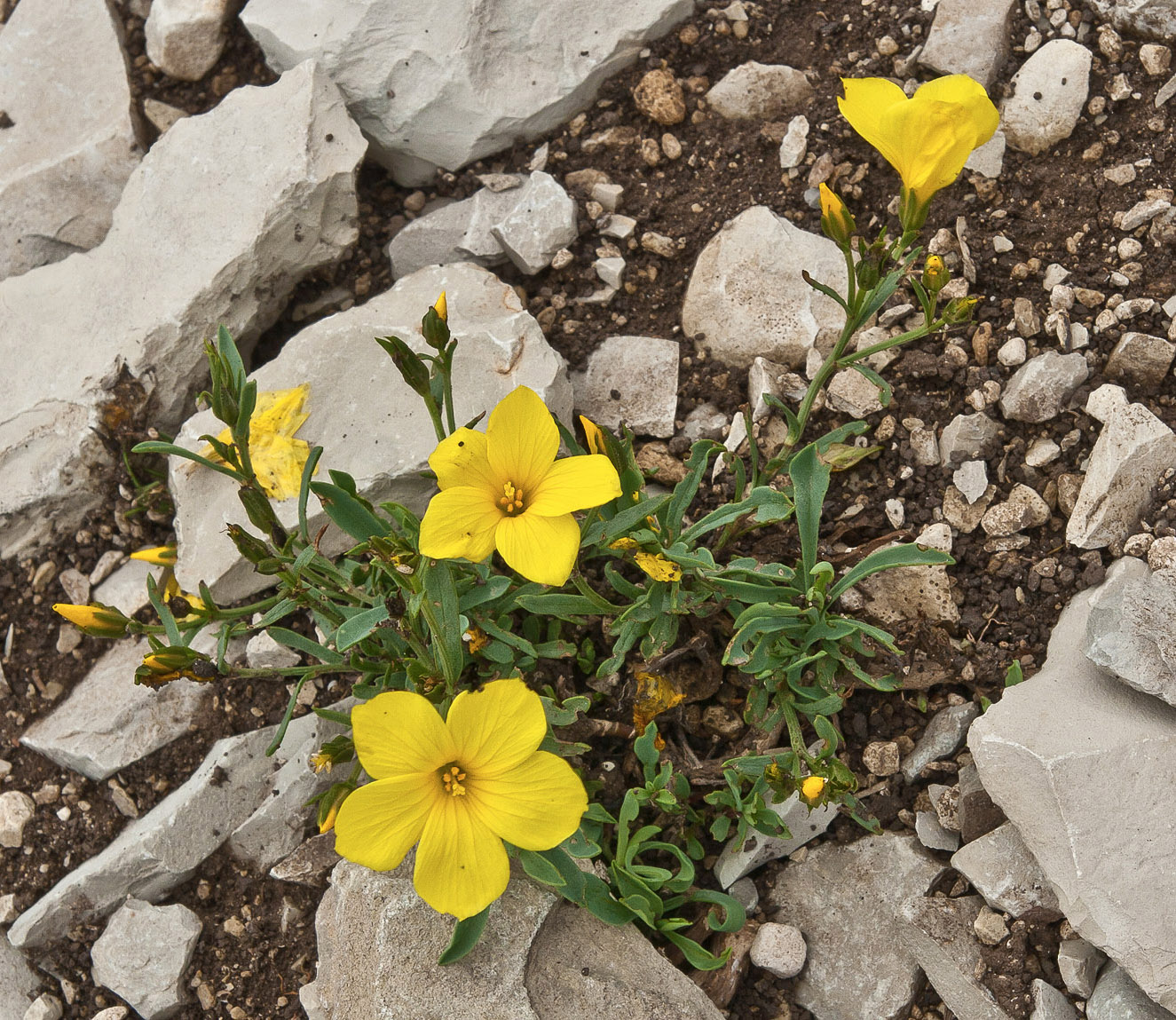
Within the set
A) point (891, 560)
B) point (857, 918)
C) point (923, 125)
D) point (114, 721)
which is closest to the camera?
point (923, 125)

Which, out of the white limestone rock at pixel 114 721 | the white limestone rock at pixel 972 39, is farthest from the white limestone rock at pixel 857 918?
the white limestone rock at pixel 972 39

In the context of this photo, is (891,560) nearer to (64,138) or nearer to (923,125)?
(923,125)

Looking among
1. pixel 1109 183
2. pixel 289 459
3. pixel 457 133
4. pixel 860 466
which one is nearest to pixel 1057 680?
pixel 860 466

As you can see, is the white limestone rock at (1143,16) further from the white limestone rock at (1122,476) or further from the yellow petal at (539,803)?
the yellow petal at (539,803)

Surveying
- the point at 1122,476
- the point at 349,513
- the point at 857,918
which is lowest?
the point at 857,918

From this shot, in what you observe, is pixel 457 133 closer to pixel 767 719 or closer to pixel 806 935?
pixel 767 719

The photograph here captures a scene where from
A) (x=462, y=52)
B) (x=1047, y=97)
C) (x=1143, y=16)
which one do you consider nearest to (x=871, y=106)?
(x=1047, y=97)

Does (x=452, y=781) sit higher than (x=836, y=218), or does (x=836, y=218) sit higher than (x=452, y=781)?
(x=836, y=218)

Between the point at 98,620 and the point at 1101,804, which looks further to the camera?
the point at 98,620
